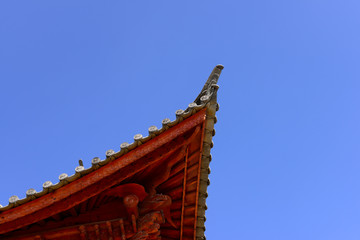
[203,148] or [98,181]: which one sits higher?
[203,148]

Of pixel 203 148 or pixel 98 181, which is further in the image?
pixel 203 148

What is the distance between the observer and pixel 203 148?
9.73 meters

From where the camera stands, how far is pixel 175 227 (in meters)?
10.3

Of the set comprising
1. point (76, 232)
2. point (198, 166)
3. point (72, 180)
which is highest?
point (198, 166)

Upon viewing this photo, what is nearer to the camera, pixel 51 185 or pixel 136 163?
pixel 51 185

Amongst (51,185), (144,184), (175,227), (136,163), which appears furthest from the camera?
(175,227)

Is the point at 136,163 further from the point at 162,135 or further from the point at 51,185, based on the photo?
the point at 51,185

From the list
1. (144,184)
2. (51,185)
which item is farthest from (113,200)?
(51,185)

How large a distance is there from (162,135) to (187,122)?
547 mm

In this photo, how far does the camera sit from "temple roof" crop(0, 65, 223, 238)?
8297 millimetres

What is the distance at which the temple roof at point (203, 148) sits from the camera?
8.30 meters

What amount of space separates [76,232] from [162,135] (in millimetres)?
2263

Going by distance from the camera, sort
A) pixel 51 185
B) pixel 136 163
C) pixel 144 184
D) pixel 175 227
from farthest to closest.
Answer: pixel 175 227, pixel 144 184, pixel 136 163, pixel 51 185

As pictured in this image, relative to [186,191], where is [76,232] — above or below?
below
